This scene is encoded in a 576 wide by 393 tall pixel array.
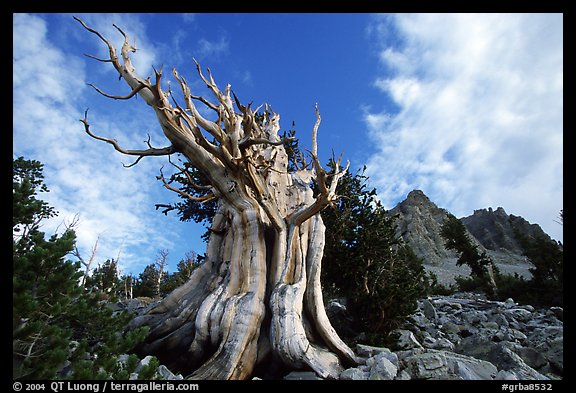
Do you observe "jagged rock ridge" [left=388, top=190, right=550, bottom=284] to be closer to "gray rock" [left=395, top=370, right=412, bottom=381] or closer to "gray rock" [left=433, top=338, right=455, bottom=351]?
"gray rock" [left=433, top=338, right=455, bottom=351]

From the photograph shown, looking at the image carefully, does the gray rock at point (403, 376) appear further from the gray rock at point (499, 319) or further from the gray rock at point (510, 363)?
the gray rock at point (499, 319)

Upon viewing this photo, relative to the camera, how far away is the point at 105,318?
4.63 metres

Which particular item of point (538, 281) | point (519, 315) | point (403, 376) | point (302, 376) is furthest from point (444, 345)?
point (538, 281)

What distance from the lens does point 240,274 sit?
19.3ft

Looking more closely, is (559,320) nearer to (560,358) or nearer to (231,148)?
(560,358)

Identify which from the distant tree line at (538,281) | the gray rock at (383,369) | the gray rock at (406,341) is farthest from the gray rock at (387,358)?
the distant tree line at (538,281)

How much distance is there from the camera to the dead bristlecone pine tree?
193 inches

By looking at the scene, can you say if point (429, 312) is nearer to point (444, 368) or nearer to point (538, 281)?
point (444, 368)

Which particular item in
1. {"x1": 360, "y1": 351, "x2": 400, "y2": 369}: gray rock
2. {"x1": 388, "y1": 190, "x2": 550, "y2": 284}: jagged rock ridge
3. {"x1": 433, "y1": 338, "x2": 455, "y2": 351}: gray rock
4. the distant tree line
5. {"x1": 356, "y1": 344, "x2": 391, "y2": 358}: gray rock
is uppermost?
{"x1": 388, "y1": 190, "x2": 550, "y2": 284}: jagged rock ridge

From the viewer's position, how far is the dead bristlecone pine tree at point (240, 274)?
16.1 feet

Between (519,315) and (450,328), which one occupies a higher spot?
(519,315)

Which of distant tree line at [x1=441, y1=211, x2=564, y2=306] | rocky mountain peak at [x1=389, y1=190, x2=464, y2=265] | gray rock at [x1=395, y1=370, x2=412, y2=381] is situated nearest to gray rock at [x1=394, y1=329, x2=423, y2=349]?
gray rock at [x1=395, y1=370, x2=412, y2=381]
